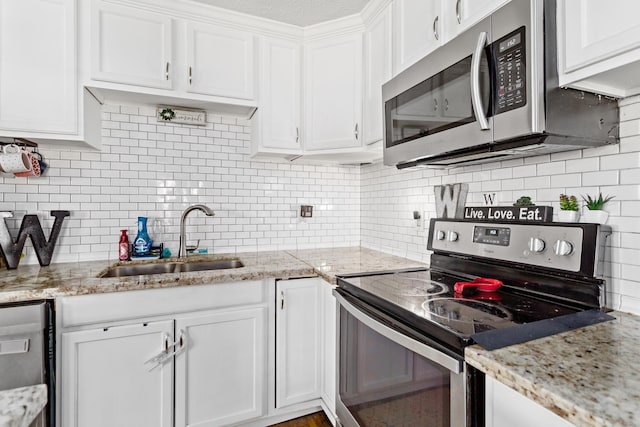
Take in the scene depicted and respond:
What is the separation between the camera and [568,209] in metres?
1.13

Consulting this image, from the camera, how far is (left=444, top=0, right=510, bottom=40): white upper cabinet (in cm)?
109

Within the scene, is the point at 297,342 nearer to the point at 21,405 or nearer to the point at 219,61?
the point at 21,405

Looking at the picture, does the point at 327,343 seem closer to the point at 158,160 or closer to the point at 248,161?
the point at 248,161

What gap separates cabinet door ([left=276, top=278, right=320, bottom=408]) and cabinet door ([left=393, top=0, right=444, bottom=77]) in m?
1.27

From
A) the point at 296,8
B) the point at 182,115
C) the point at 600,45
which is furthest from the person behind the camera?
the point at 182,115

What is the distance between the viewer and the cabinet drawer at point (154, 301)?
1410 mm

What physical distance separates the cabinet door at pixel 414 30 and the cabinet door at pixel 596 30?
1.70ft

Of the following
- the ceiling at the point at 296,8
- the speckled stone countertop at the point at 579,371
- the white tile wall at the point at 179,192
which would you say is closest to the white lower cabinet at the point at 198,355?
the white tile wall at the point at 179,192

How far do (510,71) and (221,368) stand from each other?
1775 millimetres

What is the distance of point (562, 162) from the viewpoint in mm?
1191

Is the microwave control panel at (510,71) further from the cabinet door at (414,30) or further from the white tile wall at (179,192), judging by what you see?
the white tile wall at (179,192)

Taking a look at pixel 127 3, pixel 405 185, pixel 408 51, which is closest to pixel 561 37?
pixel 408 51

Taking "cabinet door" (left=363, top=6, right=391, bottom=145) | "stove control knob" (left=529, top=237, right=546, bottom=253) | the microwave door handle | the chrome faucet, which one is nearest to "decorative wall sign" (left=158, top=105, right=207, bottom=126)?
the chrome faucet

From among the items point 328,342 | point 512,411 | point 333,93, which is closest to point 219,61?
point 333,93
